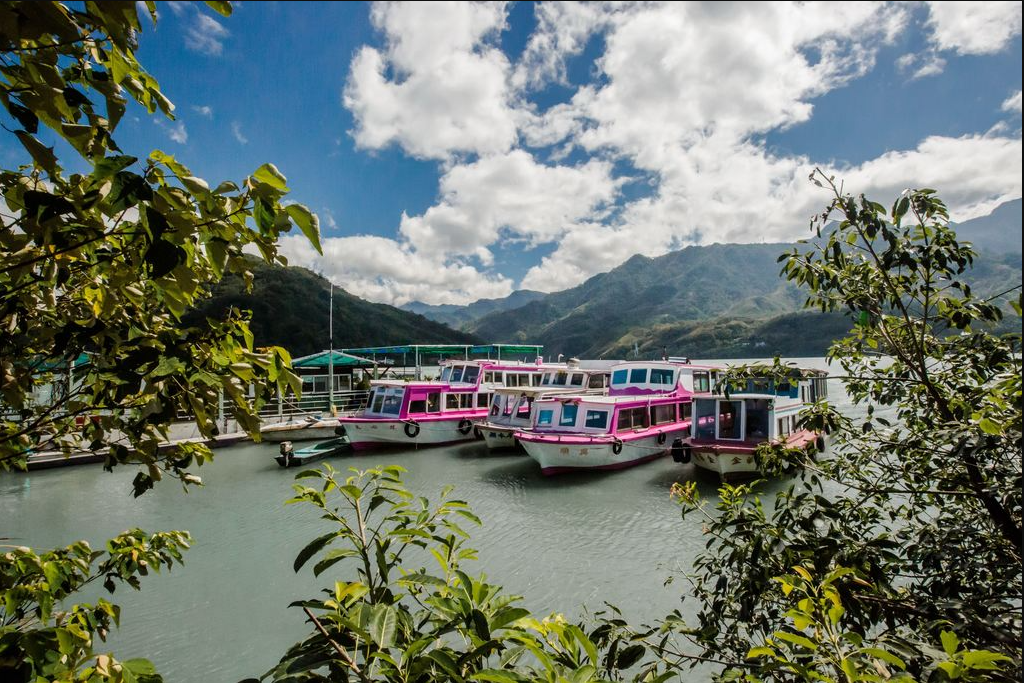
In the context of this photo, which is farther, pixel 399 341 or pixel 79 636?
pixel 399 341

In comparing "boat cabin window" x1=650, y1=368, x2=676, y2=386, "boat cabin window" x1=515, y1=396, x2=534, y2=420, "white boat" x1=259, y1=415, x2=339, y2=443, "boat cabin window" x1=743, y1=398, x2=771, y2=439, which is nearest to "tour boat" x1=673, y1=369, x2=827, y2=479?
"boat cabin window" x1=743, y1=398, x2=771, y2=439

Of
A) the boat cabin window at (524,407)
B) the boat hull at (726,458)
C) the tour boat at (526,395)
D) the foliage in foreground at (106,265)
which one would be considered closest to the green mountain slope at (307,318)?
the tour boat at (526,395)

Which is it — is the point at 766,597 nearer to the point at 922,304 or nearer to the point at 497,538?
the point at 922,304

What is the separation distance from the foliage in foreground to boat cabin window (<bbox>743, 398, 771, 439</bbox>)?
14.9 metres

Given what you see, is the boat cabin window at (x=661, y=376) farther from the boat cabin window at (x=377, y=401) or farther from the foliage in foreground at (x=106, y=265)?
the foliage in foreground at (x=106, y=265)

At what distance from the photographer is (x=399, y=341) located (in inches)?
4129

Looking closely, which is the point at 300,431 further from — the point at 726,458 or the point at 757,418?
the point at 757,418

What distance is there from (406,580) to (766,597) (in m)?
2.44

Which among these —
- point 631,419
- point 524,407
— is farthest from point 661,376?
point 524,407

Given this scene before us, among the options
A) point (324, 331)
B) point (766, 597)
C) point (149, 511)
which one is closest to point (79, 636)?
point (766, 597)

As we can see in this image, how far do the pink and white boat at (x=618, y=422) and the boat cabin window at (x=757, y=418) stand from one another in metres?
3.34

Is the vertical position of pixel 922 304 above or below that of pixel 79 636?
above

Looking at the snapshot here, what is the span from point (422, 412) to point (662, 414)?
10007 mm

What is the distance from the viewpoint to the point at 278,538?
1045 centimetres
